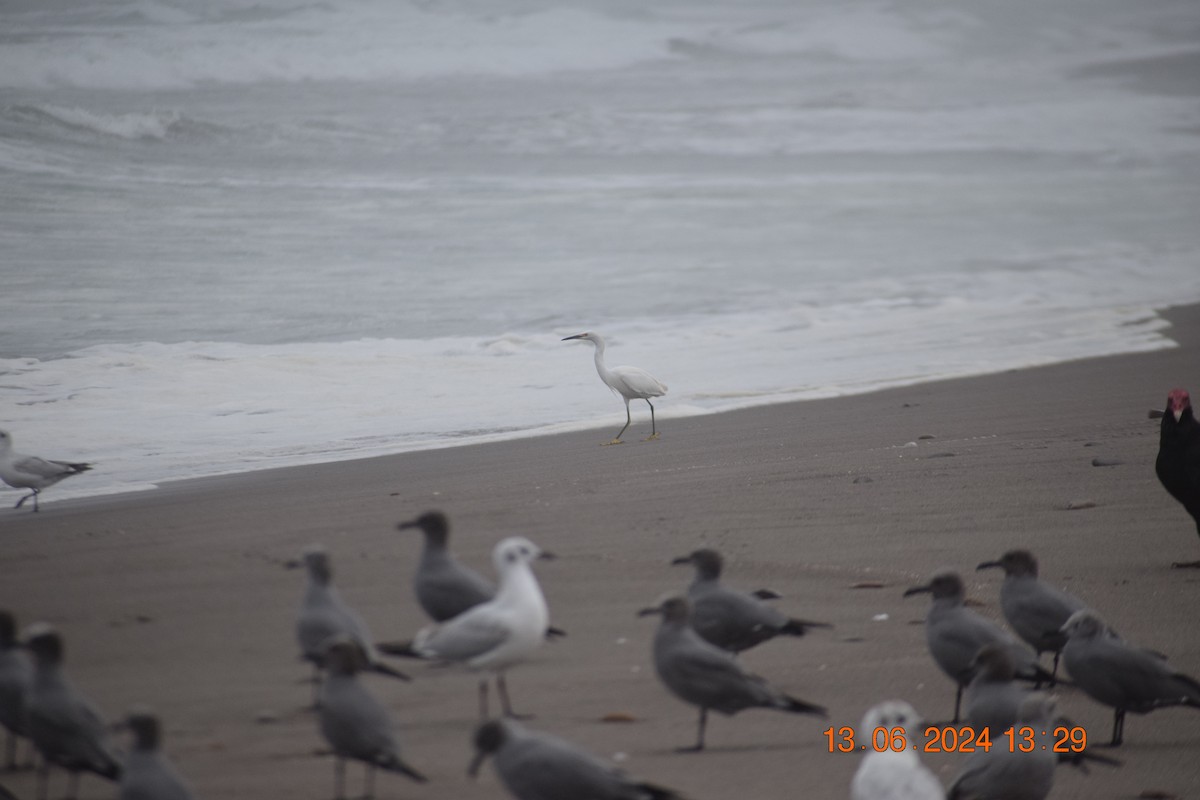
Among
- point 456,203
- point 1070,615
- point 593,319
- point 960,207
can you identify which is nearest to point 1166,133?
point 960,207

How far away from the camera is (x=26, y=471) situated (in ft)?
26.5

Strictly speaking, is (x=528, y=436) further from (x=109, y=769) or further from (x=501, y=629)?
(x=109, y=769)

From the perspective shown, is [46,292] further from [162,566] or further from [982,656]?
[982,656]

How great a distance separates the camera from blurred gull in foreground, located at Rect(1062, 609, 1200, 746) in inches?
159

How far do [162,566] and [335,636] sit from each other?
2325mm

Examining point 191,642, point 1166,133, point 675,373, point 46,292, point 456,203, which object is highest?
point 1166,133

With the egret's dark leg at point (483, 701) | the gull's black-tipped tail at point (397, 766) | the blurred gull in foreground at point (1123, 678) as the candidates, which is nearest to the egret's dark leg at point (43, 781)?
the gull's black-tipped tail at point (397, 766)

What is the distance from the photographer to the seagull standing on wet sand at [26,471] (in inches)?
317

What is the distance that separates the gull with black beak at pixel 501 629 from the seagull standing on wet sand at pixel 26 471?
4.96 meters

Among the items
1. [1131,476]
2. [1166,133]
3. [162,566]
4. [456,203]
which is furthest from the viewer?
[1166,133]

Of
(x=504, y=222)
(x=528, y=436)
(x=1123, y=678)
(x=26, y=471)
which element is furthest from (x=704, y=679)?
(x=504, y=222)

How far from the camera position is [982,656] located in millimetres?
3926

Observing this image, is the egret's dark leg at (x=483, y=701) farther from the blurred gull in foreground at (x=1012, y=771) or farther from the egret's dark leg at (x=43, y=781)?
the blurred gull in foreground at (x=1012, y=771)

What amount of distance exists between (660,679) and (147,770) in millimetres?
1548
